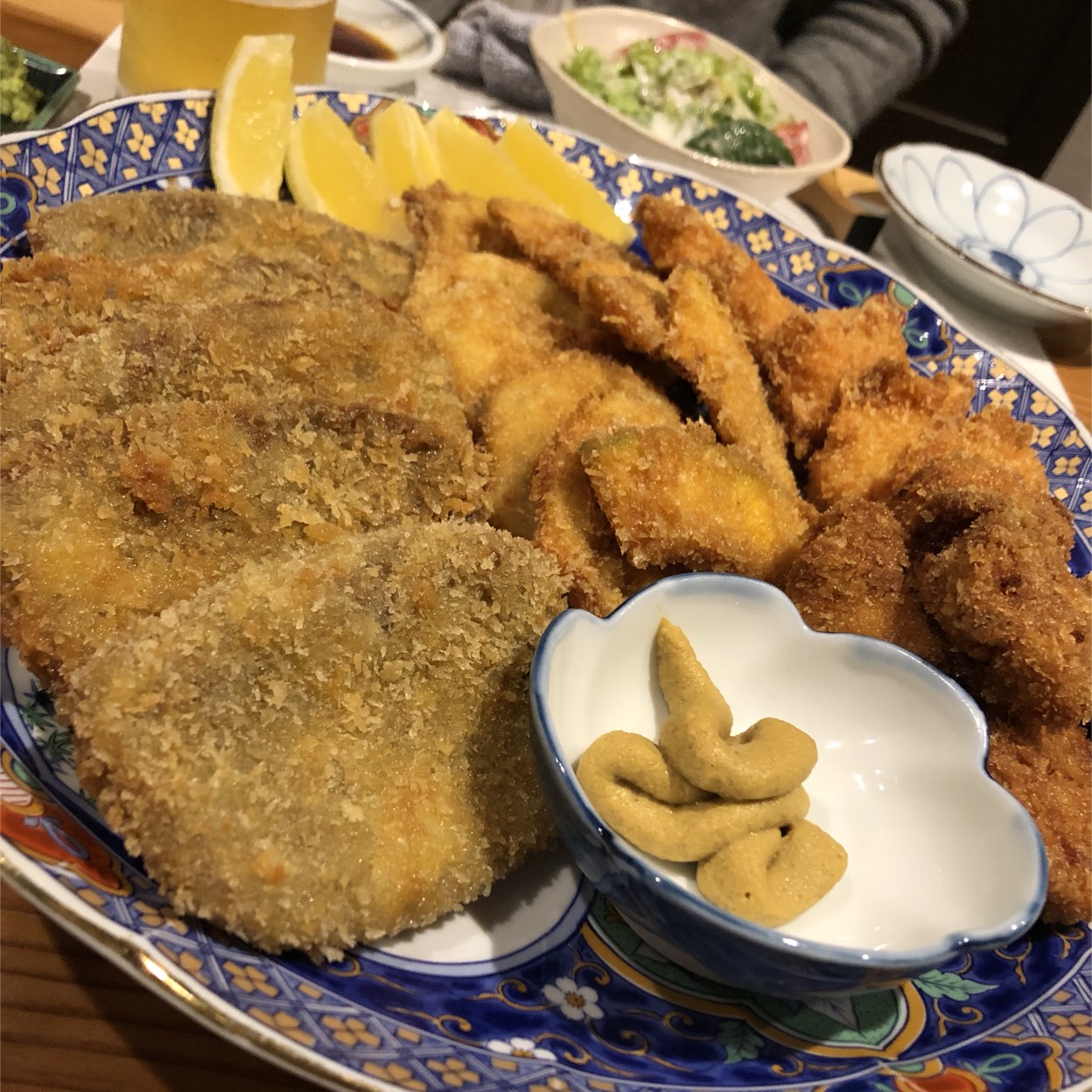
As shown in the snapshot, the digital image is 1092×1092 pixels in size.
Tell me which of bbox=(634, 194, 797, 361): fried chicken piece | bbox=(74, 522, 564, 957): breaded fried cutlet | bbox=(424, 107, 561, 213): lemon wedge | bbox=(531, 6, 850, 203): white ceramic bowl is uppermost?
bbox=(531, 6, 850, 203): white ceramic bowl

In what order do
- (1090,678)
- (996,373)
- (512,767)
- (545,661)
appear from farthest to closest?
(996,373)
(1090,678)
(512,767)
(545,661)

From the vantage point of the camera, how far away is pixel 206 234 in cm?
208

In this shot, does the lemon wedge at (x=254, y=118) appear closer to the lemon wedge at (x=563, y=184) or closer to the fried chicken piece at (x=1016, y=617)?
the lemon wedge at (x=563, y=184)

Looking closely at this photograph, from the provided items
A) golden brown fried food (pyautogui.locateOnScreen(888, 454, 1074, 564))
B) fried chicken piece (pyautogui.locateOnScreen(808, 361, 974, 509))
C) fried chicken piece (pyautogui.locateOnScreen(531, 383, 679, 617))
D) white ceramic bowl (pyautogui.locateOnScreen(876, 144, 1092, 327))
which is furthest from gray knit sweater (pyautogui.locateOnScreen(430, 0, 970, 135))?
golden brown fried food (pyautogui.locateOnScreen(888, 454, 1074, 564))

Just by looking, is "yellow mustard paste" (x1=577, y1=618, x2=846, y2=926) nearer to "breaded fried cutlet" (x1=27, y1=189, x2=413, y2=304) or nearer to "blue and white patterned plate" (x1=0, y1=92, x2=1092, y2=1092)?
"blue and white patterned plate" (x1=0, y1=92, x2=1092, y2=1092)

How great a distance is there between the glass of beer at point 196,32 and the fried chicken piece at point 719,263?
1.37 meters

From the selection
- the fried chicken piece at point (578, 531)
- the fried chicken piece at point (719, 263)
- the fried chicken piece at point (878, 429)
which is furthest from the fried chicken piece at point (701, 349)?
the fried chicken piece at point (578, 531)

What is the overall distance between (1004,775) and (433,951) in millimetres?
1084

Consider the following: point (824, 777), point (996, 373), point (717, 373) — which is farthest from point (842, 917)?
point (996, 373)

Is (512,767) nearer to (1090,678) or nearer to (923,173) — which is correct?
(1090,678)

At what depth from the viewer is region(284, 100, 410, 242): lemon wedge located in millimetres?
2482

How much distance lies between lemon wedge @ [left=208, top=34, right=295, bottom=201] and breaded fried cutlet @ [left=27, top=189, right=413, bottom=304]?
11.4 inches

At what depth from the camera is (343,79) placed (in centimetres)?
336

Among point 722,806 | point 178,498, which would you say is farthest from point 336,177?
point 722,806
